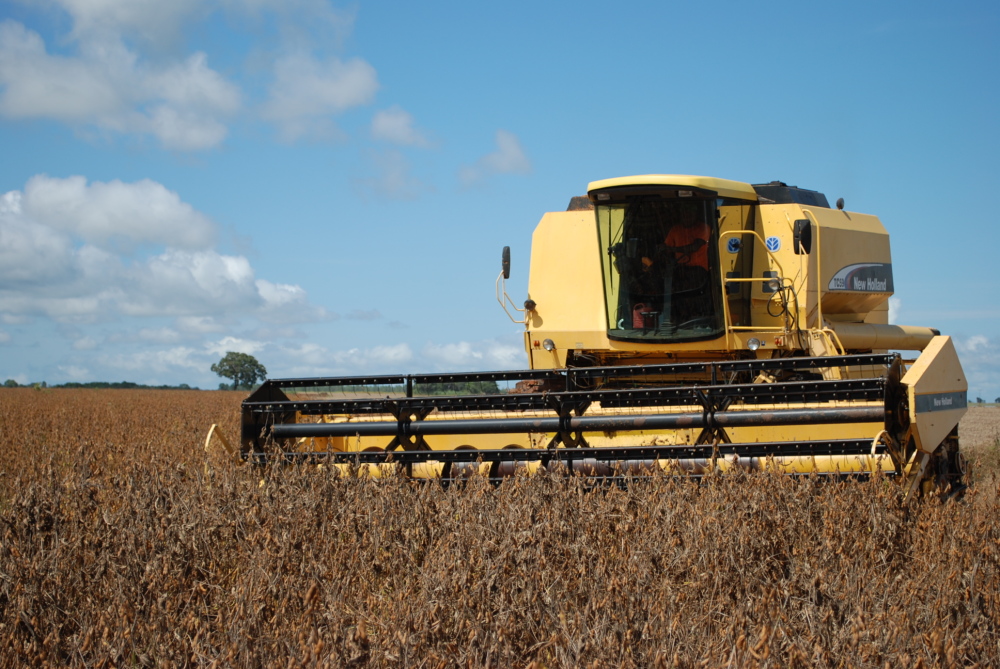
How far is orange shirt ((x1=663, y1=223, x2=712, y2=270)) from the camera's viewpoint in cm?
672

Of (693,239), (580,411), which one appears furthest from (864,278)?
(580,411)

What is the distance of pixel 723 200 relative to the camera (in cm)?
680


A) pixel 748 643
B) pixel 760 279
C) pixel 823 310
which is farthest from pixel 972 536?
pixel 823 310

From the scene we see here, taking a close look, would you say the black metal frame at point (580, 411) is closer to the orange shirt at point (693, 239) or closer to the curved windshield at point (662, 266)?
the curved windshield at point (662, 266)

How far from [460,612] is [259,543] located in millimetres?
1087

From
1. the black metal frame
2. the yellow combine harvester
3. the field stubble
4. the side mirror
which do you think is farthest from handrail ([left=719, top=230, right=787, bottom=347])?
the field stubble

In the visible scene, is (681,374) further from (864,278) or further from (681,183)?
(864,278)

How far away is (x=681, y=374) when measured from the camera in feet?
21.5

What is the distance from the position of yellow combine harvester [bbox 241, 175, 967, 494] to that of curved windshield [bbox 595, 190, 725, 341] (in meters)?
0.01

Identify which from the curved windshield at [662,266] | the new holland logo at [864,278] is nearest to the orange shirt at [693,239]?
the curved windshield at [662,266]

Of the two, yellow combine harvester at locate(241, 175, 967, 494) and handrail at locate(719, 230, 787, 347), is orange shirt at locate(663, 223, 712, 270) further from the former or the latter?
handrail at locate(719, 230, 787, 347)

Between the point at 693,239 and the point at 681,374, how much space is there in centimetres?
108

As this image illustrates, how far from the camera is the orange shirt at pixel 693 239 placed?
6723 millimetres

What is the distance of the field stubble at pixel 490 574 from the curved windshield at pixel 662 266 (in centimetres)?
249
